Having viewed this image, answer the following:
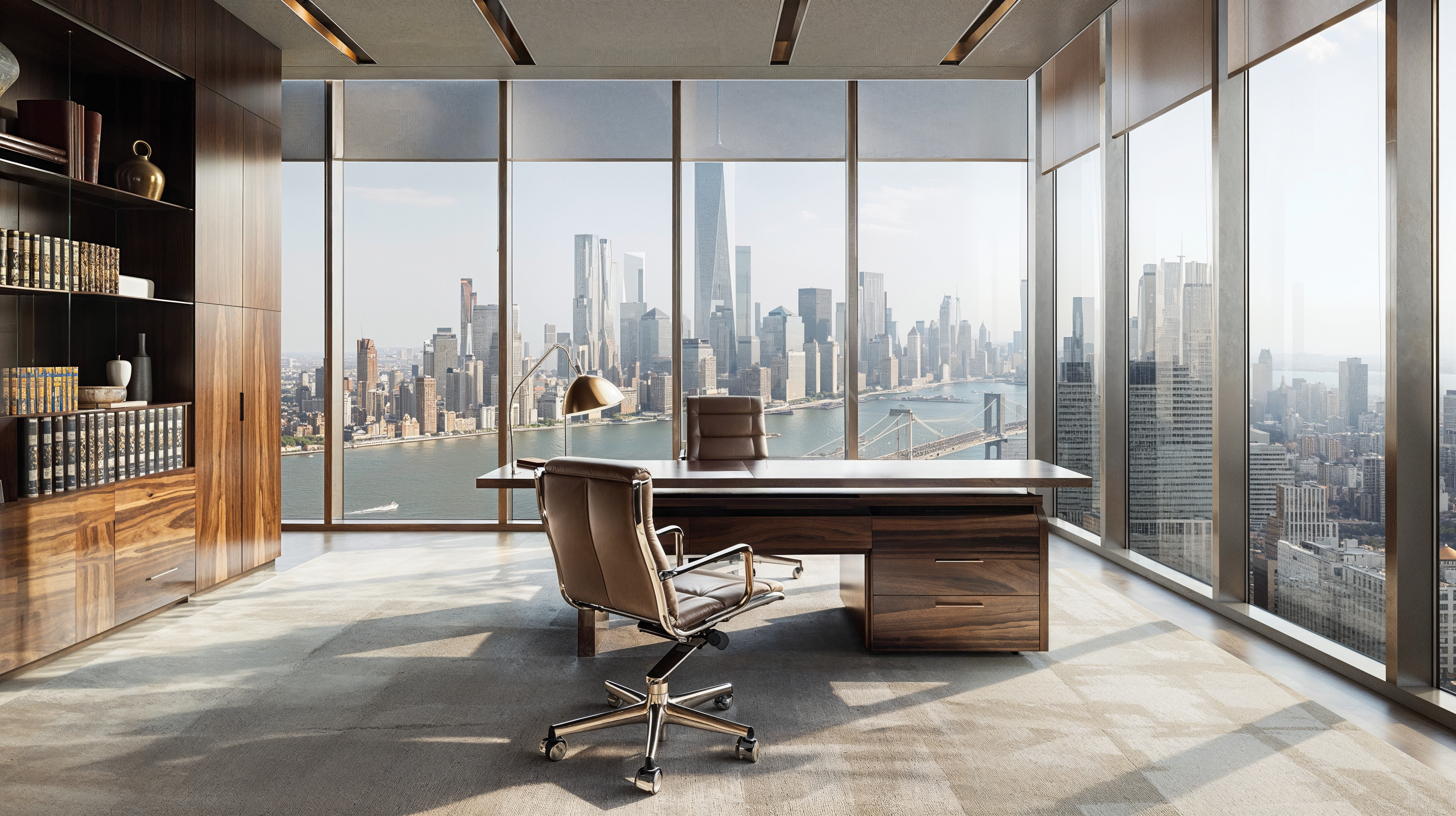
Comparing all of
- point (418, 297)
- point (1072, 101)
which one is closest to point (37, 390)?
point (418, 297)

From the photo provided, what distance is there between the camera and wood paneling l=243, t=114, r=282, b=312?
4.94m

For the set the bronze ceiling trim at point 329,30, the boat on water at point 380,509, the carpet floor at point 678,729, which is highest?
the bronze ceiling trim at point 329,30

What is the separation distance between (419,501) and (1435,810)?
596cm

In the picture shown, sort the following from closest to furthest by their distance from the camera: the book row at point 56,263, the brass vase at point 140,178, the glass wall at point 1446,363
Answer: the glass wall at point 1446,363
the book row at point 56,263
the brass vase at point 140,178

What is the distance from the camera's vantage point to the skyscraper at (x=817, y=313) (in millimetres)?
6496

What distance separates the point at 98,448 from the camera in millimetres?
3789

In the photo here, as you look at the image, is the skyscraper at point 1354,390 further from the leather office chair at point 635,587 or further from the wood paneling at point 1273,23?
the leather office chair at point 635,587

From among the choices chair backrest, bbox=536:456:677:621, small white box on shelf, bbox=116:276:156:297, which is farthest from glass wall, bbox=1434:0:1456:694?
small white box on shelf, bbox=116:276:156:297

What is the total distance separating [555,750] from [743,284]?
4.38m

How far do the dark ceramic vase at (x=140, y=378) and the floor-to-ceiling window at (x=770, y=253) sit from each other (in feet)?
11.1

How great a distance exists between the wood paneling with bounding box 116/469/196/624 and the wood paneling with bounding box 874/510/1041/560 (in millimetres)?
3460

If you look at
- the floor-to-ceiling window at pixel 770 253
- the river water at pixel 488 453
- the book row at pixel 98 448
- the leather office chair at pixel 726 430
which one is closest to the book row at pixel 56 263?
the book row at pixel 98 448

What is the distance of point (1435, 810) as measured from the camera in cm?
232

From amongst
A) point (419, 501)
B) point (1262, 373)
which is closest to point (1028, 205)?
point (1262, 373)
